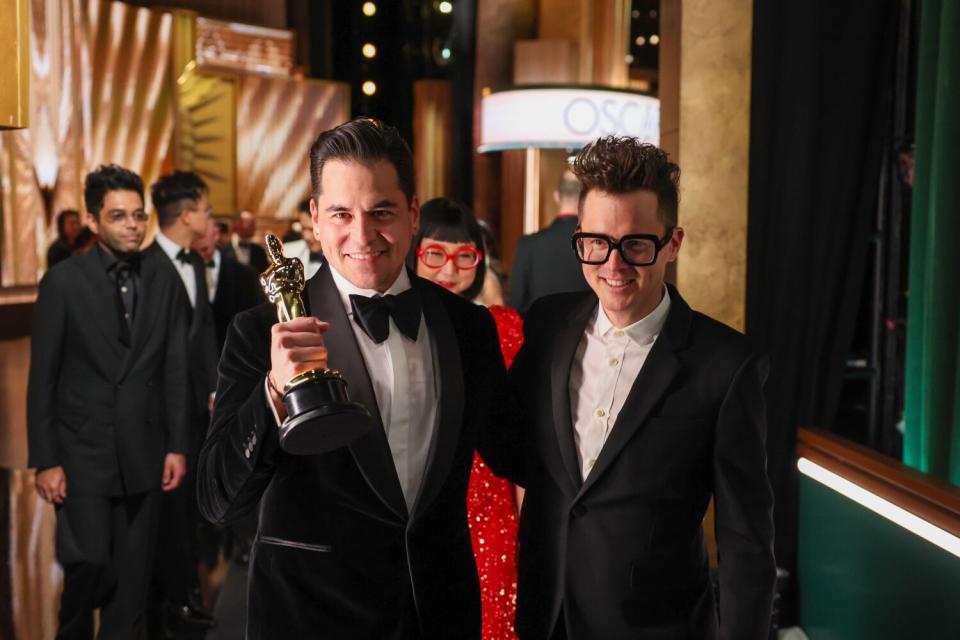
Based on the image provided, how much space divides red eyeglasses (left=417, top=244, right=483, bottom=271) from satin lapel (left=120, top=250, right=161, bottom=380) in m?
1.16

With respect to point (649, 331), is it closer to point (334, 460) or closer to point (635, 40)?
point (334, 460)

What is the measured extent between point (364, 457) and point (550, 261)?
352cm

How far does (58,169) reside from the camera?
11.9m

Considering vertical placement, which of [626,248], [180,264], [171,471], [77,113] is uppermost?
[77,113]

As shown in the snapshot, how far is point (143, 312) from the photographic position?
12.2 feet

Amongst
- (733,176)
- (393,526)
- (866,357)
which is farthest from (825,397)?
(393,526)

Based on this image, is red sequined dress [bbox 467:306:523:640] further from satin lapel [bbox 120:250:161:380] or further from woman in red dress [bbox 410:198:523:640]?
satin lapel [bbox 120:250:161:380]

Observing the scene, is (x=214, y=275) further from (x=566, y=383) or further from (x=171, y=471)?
(x=566, y=383)

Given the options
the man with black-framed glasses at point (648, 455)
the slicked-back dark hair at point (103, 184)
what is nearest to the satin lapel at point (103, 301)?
the slicked-back dark hair at point (103, 184)

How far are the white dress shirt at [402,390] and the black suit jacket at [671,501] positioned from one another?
281 millimetres

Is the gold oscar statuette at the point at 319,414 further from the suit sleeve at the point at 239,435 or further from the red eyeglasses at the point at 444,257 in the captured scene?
the red eyeglasses at the point at 444,257

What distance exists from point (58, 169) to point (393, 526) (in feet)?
37.6

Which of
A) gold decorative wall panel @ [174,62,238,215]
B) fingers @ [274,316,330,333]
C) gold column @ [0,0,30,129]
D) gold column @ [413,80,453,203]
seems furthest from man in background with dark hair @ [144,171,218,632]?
gold column @ [413,80,453,203]

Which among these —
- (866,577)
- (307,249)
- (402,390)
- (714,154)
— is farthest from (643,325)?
(307,249)
